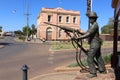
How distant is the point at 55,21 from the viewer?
71.1 metres

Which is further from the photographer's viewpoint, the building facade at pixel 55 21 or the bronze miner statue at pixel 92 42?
the building facade at pixel 55 21

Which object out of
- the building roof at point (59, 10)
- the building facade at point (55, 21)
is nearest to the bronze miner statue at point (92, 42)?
the building facade at point (55, 21)

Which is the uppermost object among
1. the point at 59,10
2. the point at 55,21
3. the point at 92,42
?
the point at 59,10

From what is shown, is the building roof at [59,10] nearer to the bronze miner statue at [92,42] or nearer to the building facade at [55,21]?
the building facade at [55,21]

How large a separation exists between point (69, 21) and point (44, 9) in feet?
20.7

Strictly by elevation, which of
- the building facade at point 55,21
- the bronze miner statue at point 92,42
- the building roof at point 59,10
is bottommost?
the bronze miner statue at point 92,42

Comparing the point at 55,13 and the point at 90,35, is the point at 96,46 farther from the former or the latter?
the point at 55,13

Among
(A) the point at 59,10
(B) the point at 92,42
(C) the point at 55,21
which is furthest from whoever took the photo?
(A) the point at 59,10

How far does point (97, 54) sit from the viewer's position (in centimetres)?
1038

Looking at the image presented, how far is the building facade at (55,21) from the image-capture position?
70.6 metres

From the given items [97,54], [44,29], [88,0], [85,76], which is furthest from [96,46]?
[44,29]

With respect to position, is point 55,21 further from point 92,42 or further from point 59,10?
point 92,42

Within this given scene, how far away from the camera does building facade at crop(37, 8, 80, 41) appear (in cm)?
7062

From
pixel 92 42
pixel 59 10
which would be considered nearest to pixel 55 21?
pixel 59 10
